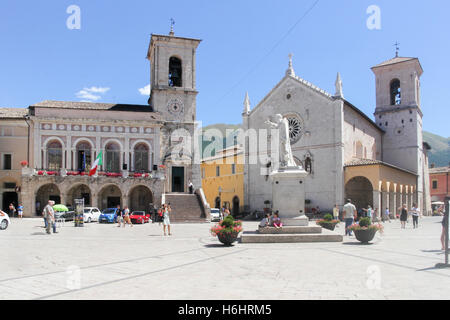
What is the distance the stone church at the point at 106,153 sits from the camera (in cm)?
3719

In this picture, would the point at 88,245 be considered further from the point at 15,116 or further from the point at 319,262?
the point at 15,116

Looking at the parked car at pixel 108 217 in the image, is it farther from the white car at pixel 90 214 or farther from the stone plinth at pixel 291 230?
the stone plinth at pixel 291 230

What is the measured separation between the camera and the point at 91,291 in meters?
7.43

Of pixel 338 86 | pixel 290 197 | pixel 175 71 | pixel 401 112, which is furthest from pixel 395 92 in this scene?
pixel 290 197

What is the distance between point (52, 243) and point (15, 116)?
28.2 meters

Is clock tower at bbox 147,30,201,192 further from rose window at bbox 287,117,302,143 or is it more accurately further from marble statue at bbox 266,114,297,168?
marble statue at bbox 266,114,297,168

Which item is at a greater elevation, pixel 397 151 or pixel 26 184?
pixel 397 151

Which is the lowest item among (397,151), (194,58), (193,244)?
(193,244)

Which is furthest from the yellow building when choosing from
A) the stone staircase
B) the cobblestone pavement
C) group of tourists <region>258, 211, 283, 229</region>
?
the cobblestone pavement

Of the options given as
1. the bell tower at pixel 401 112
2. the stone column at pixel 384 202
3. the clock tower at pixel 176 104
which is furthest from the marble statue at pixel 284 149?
the bell tower at pixel 401 112

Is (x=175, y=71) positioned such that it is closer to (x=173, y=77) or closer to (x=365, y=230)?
(x=173, y=77)

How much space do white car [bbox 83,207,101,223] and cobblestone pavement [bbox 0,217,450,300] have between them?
18.9 meters
